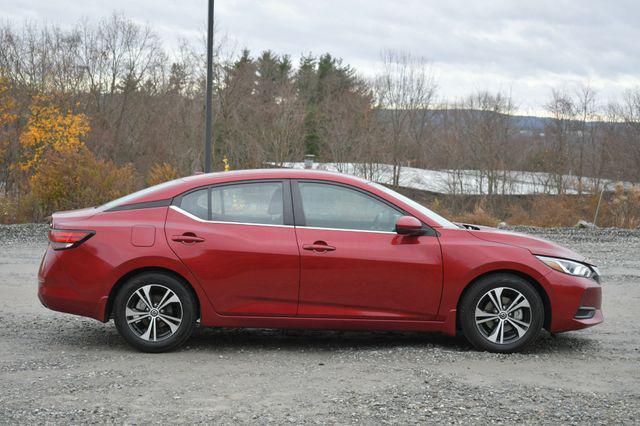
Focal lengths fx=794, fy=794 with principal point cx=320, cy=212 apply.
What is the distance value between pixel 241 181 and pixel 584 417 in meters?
3.33

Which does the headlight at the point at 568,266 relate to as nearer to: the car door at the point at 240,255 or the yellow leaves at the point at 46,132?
the car door at the point at 240,255

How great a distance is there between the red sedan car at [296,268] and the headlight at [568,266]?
12mm

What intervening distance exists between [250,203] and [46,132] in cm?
2933

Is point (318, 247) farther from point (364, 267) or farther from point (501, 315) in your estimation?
point (501, 315)

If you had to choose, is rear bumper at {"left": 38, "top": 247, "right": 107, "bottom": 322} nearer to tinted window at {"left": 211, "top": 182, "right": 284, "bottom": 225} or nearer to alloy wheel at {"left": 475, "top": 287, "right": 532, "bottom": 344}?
tinted window at {"left": 211, "top": 182, "right": 284, "bottom": 225}

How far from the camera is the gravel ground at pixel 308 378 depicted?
4895 millimetres

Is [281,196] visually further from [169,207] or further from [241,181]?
[169,207]

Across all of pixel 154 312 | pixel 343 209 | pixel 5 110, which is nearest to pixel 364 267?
pixel 343 209

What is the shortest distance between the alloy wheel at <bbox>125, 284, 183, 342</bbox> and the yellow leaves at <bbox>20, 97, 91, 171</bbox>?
86.4ft

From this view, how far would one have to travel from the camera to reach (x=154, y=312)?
21.3ft

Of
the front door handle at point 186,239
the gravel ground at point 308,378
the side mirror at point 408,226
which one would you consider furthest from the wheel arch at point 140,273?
the side mirror at point 408,226

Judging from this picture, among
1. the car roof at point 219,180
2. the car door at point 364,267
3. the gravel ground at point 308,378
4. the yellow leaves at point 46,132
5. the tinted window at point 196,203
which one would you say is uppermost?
the yellow leaves at point 46,132

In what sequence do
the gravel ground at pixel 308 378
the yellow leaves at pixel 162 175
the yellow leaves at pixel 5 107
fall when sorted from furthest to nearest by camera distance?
the yellow leaves at pixel 5 107, the yellow leaves at pixel 162 175, the gravel ground at pixel 308 378

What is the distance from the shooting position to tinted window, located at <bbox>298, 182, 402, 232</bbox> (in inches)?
261
